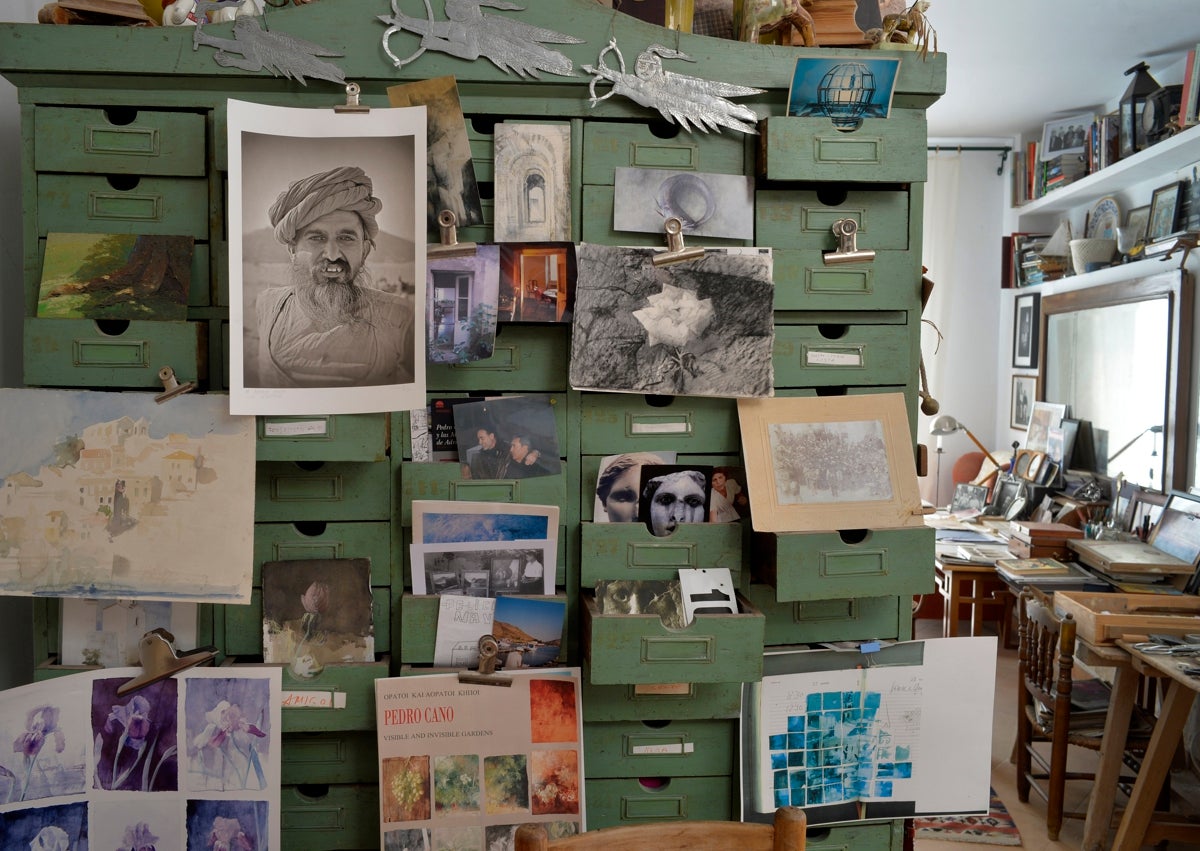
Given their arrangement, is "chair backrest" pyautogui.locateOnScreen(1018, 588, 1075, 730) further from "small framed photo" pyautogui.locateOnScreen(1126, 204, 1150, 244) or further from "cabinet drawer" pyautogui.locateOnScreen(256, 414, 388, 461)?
"cabinet drawer" pyautogui.locateOnScreen(256, 414, 388, 461)

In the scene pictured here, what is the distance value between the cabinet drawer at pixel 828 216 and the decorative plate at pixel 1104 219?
142 inches

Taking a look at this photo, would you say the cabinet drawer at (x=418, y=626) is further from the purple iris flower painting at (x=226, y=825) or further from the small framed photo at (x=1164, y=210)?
the small framed photo at (x=1164, y=210)

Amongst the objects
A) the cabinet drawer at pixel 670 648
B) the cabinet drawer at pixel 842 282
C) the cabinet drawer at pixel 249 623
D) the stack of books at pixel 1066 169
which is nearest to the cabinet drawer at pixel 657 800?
the cabinet drawer at pixel 670 648

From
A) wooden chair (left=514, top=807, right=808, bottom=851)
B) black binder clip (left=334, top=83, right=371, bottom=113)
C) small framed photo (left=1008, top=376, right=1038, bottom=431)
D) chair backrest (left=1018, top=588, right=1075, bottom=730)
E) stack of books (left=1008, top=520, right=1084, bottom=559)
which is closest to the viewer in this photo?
wooden chair (left=514, top=807, right=808, bottom=851)

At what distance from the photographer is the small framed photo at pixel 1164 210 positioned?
13.1 ft

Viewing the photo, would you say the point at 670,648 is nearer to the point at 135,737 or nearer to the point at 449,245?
the point at 449,245

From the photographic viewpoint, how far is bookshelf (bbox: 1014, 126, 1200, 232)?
380 cm

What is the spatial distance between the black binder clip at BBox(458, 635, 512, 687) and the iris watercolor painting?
45cm

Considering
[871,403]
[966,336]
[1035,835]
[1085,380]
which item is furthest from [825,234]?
[966,336]

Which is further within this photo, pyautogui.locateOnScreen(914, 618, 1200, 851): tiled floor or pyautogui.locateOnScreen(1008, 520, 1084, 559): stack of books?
pyautogui.locateOnScreen(1008, 520, 1084, 559): stack of books

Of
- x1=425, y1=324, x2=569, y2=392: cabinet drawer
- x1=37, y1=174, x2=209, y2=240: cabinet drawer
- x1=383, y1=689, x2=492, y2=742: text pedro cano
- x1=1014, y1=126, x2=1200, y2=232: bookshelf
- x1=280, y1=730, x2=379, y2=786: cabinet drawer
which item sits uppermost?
Result: x1=1014, y1=126, x2=1200, y2=232: bookshelf

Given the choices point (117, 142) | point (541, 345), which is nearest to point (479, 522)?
point (541, 345)

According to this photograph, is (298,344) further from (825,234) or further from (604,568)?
Answer: (825,234)

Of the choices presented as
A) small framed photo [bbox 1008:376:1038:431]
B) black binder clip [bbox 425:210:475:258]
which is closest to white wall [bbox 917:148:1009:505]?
small framed photo [bbox 1008:376:1038:431]
